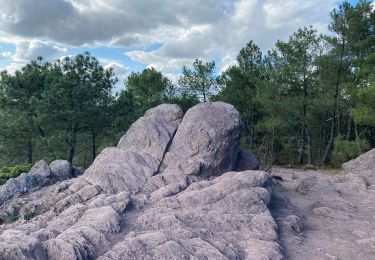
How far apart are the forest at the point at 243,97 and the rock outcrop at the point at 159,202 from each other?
571 centimetres

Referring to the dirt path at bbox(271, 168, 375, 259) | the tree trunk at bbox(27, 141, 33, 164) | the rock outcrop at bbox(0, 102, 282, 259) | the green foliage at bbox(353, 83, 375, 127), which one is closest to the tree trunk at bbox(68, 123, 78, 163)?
the tree trunk at bbox(27, 141, 33, 164)


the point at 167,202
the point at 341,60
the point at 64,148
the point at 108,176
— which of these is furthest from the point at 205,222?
the point at 341,60

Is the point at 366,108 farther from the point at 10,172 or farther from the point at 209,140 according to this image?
the point at 10,172

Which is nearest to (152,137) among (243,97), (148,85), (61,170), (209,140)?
(209,140)

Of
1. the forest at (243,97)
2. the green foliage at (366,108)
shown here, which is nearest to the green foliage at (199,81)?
the forest at (243,97)

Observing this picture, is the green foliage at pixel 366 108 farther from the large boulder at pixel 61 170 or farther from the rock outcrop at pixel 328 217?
the large boulder at pixel 61 170

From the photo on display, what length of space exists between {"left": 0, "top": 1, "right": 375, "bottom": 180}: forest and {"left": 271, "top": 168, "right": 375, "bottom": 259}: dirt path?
4.66 m

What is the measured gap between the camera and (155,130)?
Result: 16.1 metres

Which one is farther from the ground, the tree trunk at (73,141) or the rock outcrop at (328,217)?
the tree trunk at (73,141)

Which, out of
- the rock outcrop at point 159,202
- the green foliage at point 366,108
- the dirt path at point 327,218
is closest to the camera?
the rock outcrop at point 159,202

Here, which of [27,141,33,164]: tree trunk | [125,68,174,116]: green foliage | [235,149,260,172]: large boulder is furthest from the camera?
[125,68,174,116]: green foliage

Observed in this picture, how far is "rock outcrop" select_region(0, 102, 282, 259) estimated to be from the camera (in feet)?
27.9

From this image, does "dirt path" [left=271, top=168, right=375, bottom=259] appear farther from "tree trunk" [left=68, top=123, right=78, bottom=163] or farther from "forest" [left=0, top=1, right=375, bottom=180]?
"tree trunk" [left=68, top=123, right=78, bottom=163]

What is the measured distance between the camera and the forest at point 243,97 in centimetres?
2152
